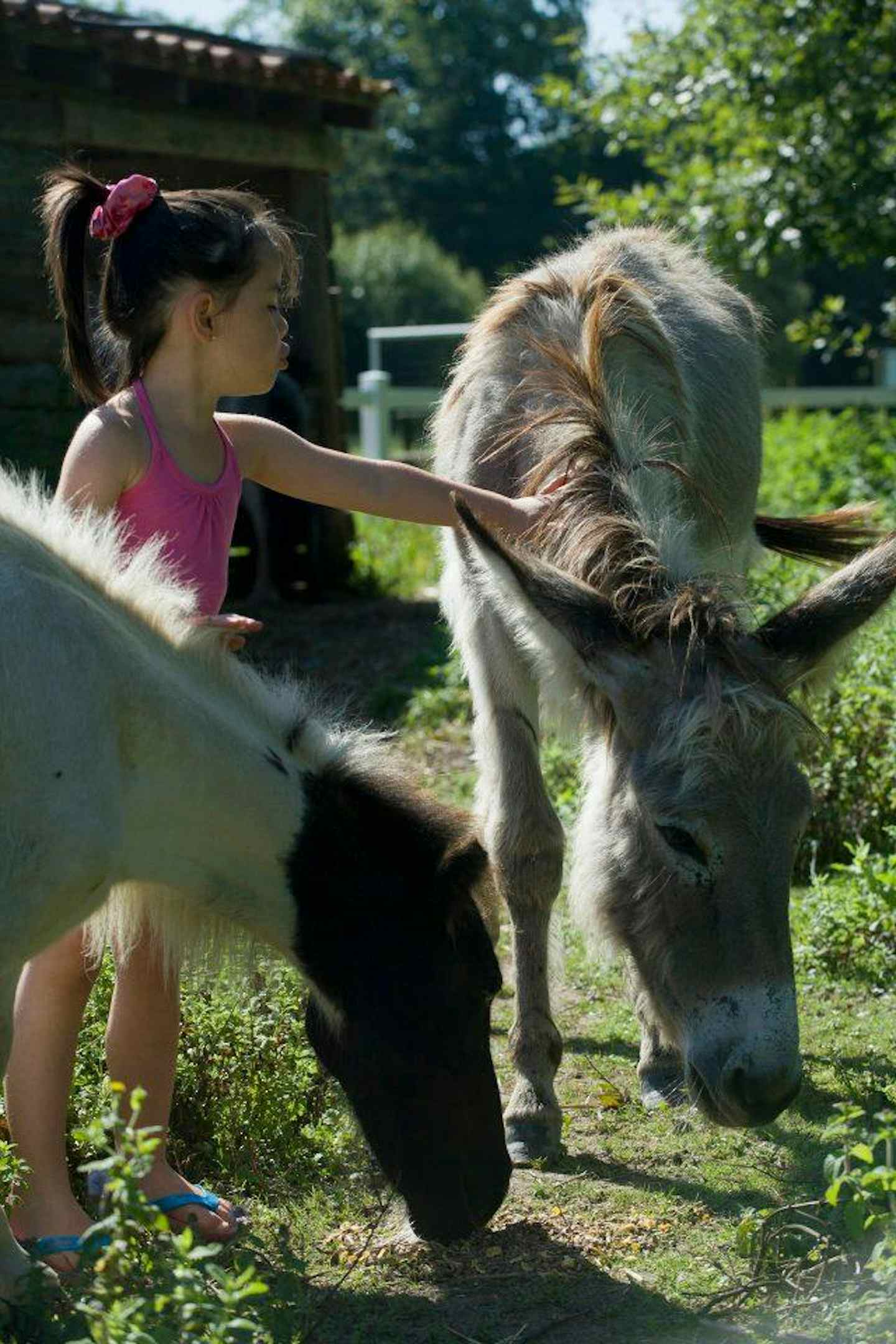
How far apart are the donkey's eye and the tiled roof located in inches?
298

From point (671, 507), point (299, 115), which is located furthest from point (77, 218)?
point (299, 115)

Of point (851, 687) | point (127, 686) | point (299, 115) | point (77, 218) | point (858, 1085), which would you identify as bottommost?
point (858, 1085)

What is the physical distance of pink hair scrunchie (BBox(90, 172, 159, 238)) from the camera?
3.58m

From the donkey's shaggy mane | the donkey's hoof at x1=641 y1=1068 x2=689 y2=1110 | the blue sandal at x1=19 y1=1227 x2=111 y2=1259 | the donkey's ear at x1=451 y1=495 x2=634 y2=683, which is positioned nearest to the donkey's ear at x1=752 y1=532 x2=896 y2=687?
the donkey's shaggy mane

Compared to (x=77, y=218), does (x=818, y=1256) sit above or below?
below

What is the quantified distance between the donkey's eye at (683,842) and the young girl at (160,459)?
3.16ft

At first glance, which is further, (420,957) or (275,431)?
(275,431)

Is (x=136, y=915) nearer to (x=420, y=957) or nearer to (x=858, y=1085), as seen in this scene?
(x=420, y=957)

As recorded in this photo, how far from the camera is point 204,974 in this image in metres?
3.29

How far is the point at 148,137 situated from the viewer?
33.4ft

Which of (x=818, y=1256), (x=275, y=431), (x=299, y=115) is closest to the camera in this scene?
(x=818, y=1256)

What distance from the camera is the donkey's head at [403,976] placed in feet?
10.3

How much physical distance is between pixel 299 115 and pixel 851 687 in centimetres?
712

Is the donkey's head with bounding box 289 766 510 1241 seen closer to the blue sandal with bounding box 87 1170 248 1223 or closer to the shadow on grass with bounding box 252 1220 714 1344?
the shadow on grass with bounding box 252 1220 714 1344
